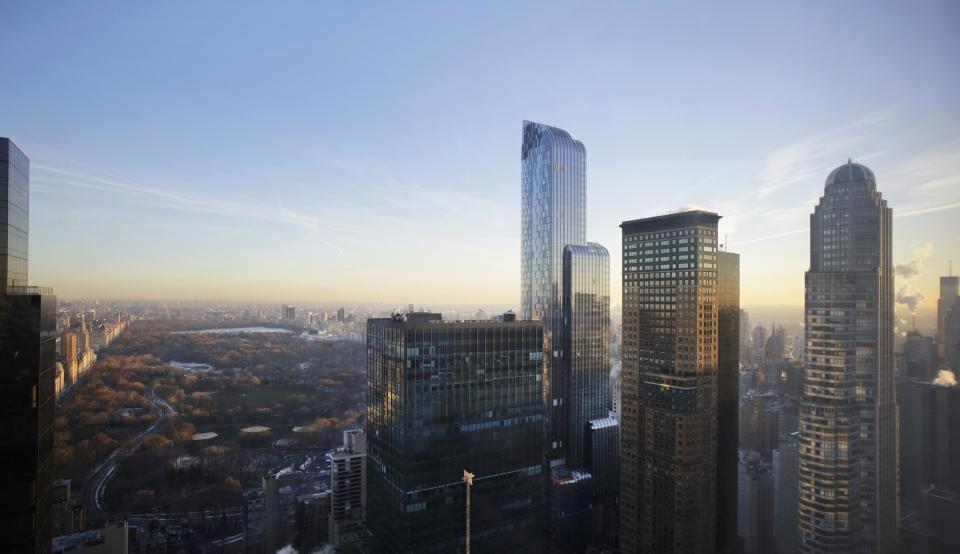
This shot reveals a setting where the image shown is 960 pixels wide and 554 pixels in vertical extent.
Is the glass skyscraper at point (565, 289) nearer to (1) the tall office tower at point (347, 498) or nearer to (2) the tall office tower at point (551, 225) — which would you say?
(2) the tall office tower at point (551, 225)

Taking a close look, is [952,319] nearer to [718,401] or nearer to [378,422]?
[718,401]

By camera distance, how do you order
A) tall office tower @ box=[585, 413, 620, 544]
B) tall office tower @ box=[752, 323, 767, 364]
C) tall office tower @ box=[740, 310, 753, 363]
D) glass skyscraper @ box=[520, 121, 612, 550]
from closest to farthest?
tall office tower @ box=[740, 310, 753, 363], tall office tower @ box=[752, 323, 767, 364], tall office tower @ box=[585, 413, 620, 544], glass skyscraper @ box=[520, 121, 612, 550]

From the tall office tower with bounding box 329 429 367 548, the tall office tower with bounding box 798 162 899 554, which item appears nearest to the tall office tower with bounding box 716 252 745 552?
the tall office tower with bounding box 798 162 899 554

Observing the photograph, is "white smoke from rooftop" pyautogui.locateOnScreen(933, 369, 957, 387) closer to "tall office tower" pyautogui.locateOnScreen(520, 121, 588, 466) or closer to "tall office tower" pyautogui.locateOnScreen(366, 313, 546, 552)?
"tall office tower" pyautogui.locateOnScreen(366, 313, 546, 552)

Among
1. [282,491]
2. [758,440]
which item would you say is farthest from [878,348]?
[282,491]

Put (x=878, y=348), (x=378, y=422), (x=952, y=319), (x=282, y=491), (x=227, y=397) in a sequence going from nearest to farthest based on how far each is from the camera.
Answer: (x=952, y=319), (x=378, y=422), (x=878, y=348), (x=282, y=491), (x=227, y=397)

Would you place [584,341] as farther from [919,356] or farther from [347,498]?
[919,356]
